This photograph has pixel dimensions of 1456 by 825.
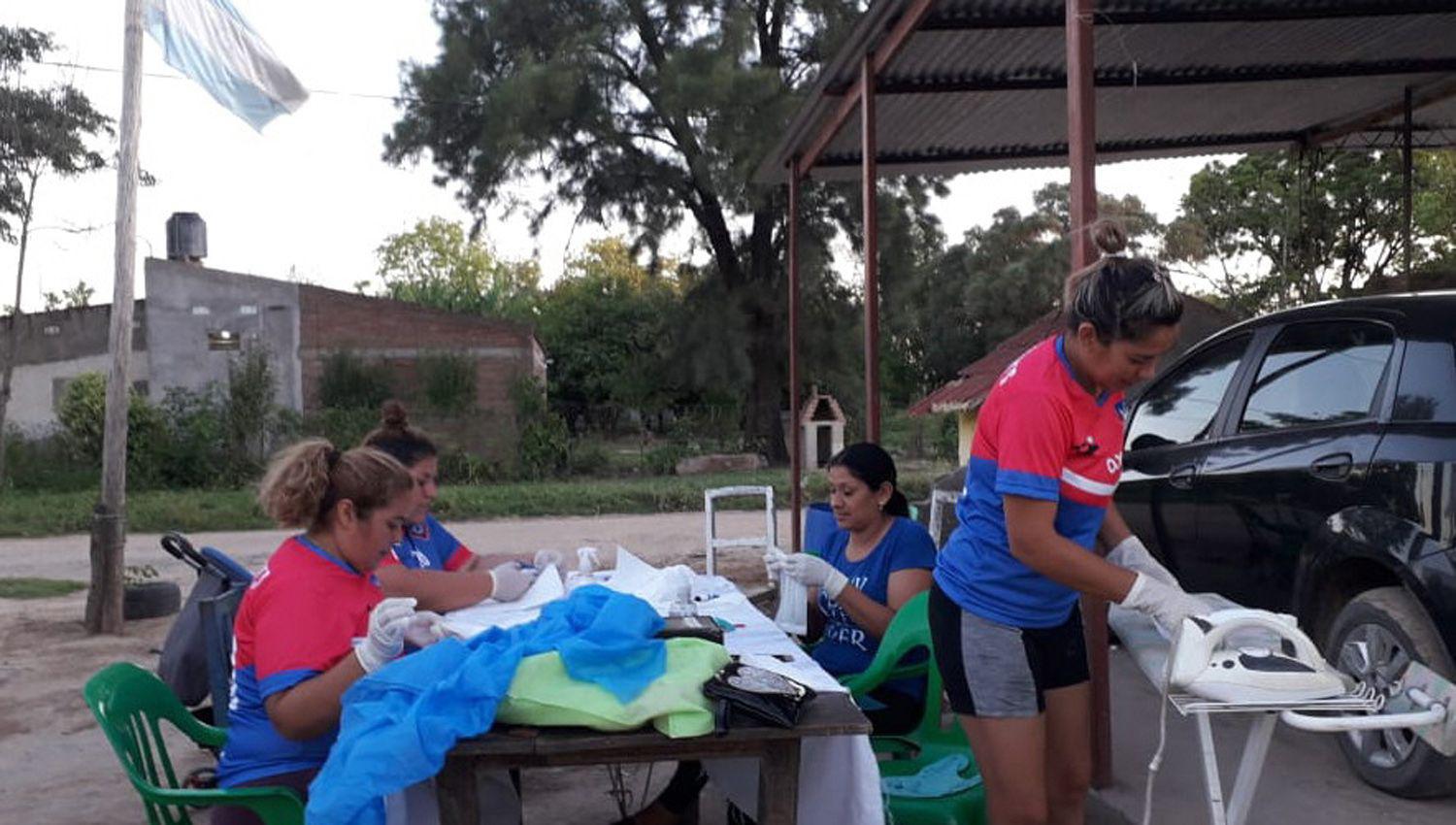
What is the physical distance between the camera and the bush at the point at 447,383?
85.7 ft

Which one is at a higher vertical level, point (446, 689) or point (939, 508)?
point (939, 508)

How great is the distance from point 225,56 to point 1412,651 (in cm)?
877

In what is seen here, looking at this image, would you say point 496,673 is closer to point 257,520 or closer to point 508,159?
point 257,520

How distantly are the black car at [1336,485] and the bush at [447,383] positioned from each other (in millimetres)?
21806

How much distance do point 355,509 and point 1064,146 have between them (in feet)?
24.8

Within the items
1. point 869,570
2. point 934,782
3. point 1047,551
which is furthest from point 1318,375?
point 1047,551

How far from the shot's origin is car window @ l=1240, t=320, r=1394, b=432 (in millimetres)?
4379

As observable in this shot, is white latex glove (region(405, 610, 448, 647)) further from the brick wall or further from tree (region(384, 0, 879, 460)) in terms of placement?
the brick wall

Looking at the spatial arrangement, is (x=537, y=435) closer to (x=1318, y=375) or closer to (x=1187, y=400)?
(x=1187, y=400)

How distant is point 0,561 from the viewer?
1456cm

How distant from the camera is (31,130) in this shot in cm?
1972

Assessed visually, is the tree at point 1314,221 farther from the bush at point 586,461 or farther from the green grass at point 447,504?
the bush at point 586,461

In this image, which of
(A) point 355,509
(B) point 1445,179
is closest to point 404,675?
(A) point 355,509

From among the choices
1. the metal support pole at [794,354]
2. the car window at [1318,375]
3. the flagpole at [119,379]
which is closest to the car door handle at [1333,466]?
the car window at [1318,375]
